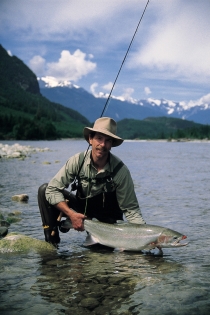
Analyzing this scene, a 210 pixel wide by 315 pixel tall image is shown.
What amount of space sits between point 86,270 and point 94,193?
4.18ft

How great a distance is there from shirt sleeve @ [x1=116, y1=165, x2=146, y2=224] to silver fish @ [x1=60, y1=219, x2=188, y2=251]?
13.6 inches

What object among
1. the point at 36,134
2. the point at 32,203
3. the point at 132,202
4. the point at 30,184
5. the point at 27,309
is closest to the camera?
the point at 27,309

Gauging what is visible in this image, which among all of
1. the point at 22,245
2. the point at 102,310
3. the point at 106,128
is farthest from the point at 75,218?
the point at 102,310

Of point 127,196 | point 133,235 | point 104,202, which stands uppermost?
point 127,196

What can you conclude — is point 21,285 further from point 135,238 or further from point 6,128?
point 6,128

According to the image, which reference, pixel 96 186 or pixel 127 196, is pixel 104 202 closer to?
pixel 96 186

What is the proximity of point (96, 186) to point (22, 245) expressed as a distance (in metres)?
1.62

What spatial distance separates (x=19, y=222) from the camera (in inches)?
356

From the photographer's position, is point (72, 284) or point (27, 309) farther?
point (72, 284)

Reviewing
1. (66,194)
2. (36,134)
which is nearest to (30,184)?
(66,194)

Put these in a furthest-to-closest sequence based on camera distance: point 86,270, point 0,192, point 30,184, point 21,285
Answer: point 30,184, point 0,192, point 86,270, point 21,285

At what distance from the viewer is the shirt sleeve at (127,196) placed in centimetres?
605

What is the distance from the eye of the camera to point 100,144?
230 inches

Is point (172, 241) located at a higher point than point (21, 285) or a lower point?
higher
